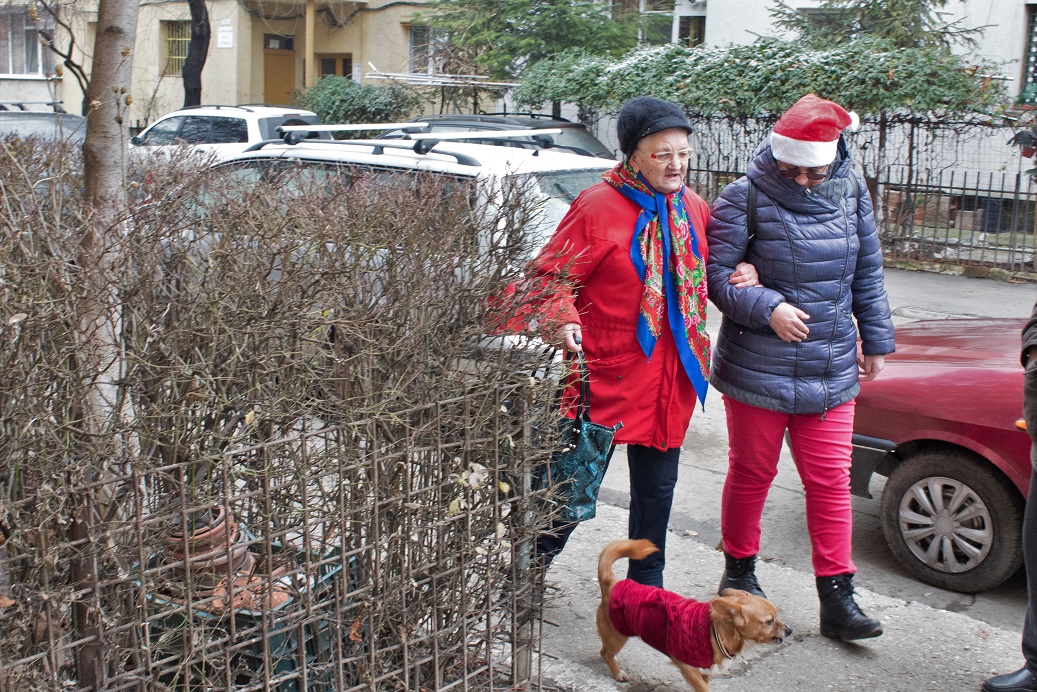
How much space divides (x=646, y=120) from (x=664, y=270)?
0.50m

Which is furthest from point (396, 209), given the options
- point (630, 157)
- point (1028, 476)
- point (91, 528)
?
point (1028, 476)

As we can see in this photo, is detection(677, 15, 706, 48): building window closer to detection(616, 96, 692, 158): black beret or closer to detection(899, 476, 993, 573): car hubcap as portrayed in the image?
detection(899, 476, 993, 573): car hubcap

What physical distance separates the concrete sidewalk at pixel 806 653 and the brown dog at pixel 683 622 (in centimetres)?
18

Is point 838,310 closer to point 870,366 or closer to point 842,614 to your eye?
point 870,366

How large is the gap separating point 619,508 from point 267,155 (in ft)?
12.4

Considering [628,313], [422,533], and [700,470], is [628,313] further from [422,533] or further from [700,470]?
[700,470]

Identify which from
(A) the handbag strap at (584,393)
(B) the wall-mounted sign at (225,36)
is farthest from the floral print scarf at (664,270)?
(B) the wall-mounted sign at (225,36)

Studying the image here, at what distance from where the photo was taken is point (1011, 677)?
3473 millimetres

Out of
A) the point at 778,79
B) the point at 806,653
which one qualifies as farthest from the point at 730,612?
the point at 778,79

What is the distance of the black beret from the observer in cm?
350

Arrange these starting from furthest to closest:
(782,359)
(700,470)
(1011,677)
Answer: (700,470)
(782,359)
(1011,677)

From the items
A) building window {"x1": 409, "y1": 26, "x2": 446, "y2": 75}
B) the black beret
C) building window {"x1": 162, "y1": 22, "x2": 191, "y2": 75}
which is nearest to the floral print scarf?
the black beret

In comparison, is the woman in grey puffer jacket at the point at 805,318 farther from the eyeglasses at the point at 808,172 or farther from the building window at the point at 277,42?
the building window at the point at 277,42

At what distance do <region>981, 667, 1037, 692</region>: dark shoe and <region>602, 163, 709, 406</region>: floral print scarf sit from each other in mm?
1319
